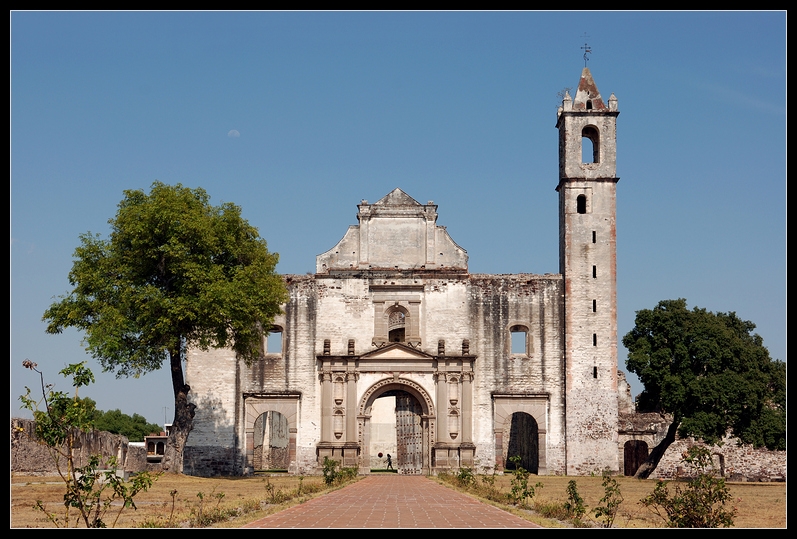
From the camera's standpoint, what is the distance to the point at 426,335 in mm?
40344

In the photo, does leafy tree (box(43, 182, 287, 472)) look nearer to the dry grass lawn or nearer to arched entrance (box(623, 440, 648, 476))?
the dry grass lawn

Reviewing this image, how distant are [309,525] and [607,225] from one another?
2701 cm

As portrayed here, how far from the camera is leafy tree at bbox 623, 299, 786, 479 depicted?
37.8 meters

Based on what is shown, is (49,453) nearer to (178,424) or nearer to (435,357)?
(178,424)

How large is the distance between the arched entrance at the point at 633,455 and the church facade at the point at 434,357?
3.93 m

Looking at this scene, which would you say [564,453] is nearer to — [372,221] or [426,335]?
[426,335]

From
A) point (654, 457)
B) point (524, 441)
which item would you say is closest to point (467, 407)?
point (654, 457)

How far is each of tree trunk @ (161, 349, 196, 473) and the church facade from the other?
402cm

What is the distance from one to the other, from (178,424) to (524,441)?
57.1ft

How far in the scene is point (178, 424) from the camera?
35.5m

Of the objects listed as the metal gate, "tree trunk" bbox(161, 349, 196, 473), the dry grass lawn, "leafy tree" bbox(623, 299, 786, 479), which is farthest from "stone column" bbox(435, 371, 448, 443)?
"tree trunk" bbox(161, 349, 196, 473)

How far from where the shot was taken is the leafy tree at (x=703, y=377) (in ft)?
124

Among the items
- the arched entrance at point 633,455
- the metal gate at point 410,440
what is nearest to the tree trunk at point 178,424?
the metal gate at point 410,440
